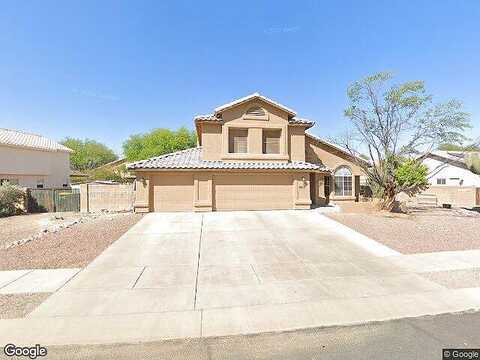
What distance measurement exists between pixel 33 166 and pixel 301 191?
96.7 ft

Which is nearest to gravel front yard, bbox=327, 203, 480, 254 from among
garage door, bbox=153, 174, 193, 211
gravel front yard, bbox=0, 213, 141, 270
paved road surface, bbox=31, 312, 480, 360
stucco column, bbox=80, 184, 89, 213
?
paved road surface, bbox=31, 312, 480, 360

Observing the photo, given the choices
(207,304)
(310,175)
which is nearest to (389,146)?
A: (310,175)

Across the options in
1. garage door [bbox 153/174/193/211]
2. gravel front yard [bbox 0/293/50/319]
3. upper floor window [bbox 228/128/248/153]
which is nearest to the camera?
gravel front yard [bbox 0/293/50/319]

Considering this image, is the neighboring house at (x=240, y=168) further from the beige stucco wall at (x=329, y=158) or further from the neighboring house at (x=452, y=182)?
the neighboring house at (x=452, y=182)

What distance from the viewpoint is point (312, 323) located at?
179 inches

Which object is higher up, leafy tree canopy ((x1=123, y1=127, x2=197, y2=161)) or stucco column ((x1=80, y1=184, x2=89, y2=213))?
leafy tree canopy ((x1=123, y1=127, x2=197, y2=161))

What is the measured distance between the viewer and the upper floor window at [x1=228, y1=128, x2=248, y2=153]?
18438mm

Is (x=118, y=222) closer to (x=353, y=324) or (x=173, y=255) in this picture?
(x=173, y=255)

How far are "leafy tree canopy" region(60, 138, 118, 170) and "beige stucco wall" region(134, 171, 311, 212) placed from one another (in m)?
53.5

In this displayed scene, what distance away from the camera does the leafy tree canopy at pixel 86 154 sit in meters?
60.8

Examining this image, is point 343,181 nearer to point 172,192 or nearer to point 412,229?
point 412,229

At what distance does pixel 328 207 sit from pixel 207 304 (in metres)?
14.9

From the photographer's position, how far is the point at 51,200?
18.8m

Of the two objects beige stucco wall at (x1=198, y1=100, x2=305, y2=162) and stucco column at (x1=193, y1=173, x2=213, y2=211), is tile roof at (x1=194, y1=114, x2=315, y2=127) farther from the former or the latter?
stucco column at (x1=193, y1=173, x2=213, y2=211)
